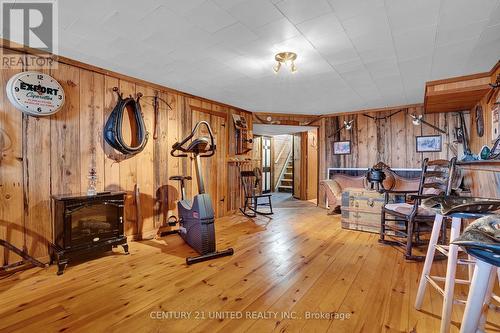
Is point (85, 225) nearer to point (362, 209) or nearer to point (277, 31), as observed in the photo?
point (277, 31)

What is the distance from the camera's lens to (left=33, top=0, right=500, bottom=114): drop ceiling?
178 centimetres

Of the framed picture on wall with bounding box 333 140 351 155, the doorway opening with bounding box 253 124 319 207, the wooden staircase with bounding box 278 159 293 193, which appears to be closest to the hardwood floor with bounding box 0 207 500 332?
the framed picture on wall with bounding box 333 140 351 155

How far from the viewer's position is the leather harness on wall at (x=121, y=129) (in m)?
2.88

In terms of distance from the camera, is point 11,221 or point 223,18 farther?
point 11,221

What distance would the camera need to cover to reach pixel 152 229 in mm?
3387

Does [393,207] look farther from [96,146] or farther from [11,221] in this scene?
[11,221]

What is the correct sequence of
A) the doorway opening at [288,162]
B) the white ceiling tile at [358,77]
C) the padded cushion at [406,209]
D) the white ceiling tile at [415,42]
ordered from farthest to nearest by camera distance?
the doorway opening at [288,162], the white ceiling tile at [358,77], the padded cushion at [406,209], the white ceiling tile at [415,42]

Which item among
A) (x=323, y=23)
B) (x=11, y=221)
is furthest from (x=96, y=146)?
(x=323, y=23)

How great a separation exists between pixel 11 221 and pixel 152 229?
4.90 ft

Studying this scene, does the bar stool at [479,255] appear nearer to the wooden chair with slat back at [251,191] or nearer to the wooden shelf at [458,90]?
the wooden shelf at [458,90]

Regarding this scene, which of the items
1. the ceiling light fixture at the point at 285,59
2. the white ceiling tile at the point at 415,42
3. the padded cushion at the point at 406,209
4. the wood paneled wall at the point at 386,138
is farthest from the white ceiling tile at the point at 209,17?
the wood paneled wall at the point at 386,138

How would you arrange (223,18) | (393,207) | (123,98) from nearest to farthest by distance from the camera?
(223,18), (393,207), (123,98)

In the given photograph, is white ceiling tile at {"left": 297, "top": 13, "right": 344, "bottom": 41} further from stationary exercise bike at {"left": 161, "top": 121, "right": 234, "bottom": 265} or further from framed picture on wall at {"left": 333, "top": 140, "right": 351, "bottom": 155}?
Answer: framed picture on wall at {"left": 333, "top": 140, "right": 351, "bottom": 155}

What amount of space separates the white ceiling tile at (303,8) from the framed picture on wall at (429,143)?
158 inches
